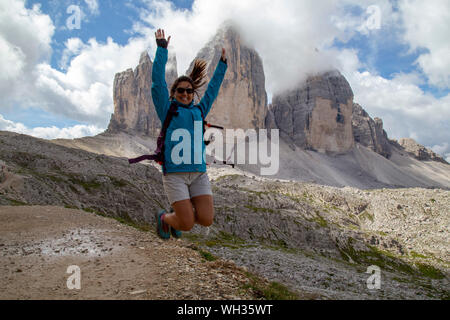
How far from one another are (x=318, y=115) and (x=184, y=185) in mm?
173029

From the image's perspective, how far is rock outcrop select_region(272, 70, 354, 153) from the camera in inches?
6535

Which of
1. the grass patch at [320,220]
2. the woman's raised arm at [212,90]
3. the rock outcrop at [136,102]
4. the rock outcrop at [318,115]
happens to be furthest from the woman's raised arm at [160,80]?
the rock outcrop at [318,115]

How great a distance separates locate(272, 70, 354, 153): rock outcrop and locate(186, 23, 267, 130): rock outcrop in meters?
22.1

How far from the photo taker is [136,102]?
470 feet

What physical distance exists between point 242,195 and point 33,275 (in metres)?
53.4

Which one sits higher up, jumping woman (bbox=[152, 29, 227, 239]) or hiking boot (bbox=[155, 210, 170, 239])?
jumping woman (bbox=[152, 29, 227, 239])

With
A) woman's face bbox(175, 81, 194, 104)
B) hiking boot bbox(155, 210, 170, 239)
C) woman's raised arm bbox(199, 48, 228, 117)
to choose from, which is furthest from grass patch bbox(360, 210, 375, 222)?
woman's face bbox(175, 81, 194, 104)

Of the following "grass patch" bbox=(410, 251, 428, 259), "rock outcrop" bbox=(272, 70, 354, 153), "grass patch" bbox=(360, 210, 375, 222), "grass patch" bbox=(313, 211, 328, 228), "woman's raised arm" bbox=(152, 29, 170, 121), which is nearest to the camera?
"woman's raised arm" bbox=(152, 29, 170, 121)

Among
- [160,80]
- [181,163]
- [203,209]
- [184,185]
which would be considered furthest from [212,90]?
[203,209]

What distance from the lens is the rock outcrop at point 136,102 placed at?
456 ft

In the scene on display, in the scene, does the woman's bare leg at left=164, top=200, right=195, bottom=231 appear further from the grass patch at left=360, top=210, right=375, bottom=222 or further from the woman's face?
the grass patch at left=360, top=210, right=375, bottom=222

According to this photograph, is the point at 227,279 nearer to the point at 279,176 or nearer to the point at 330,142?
the point at 279,176

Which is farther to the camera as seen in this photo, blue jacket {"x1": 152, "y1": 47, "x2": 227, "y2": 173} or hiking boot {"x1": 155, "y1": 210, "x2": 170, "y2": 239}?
hiking boot {"x1": 155, "y1": 210, "x2": 170, "y2": 239}

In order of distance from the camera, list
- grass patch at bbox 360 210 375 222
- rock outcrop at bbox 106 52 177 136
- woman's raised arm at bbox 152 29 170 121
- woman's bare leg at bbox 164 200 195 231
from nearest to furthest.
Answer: woman's bare leg at bbox 164 200 195 231
woman's raised arm at bbox 152 29 170 121
grass patch at bbox 360 210 375 222
rock outcrop at bbox 106 52 177 136
